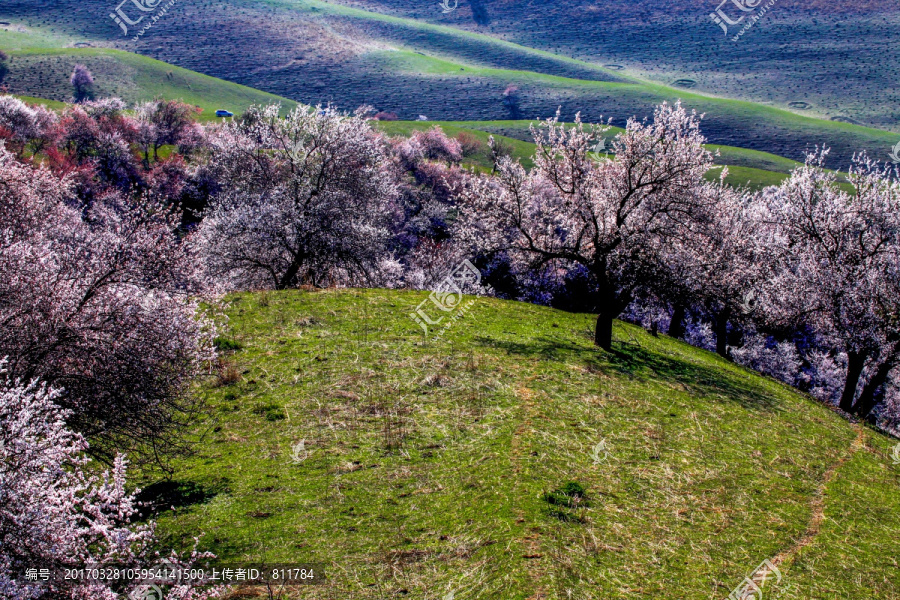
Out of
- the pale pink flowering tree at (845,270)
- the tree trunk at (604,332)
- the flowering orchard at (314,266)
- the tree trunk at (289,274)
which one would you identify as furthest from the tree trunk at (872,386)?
the tree trunk at (289,274)

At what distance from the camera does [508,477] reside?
1278 centimetres

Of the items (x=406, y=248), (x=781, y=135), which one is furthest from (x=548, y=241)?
(x=781, y=135)

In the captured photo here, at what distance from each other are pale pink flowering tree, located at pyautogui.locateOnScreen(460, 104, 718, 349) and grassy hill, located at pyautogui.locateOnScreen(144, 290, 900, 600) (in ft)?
15.3

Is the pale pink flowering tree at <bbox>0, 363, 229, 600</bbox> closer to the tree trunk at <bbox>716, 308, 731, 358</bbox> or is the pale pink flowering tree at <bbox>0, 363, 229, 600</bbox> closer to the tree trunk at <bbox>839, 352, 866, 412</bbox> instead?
the tree trunk at <bbox>839, 352, 866, 412</bbox>

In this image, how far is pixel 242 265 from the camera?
→ 32.4 m

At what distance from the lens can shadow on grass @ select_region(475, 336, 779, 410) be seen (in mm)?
21616

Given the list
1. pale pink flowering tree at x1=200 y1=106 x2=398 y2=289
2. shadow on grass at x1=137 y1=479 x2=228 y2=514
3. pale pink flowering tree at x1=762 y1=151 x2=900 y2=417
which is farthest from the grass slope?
shadow on grass at x1=137 y1=479 x2=228 y2=514

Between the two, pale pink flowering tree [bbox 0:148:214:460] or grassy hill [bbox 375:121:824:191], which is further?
grassy hill [bbox 375:121:824:191]

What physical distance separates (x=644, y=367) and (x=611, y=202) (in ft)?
21.8

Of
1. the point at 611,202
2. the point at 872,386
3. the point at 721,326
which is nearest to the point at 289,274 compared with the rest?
the point at 611,202

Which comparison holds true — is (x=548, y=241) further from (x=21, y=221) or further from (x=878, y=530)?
(x=21, y=221)

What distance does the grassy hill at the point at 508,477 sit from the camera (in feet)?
32.9

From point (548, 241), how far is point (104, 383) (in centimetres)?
1886

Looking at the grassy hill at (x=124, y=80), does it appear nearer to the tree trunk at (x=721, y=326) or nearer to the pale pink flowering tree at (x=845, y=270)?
the tree trunk at (x=721, y=326)
